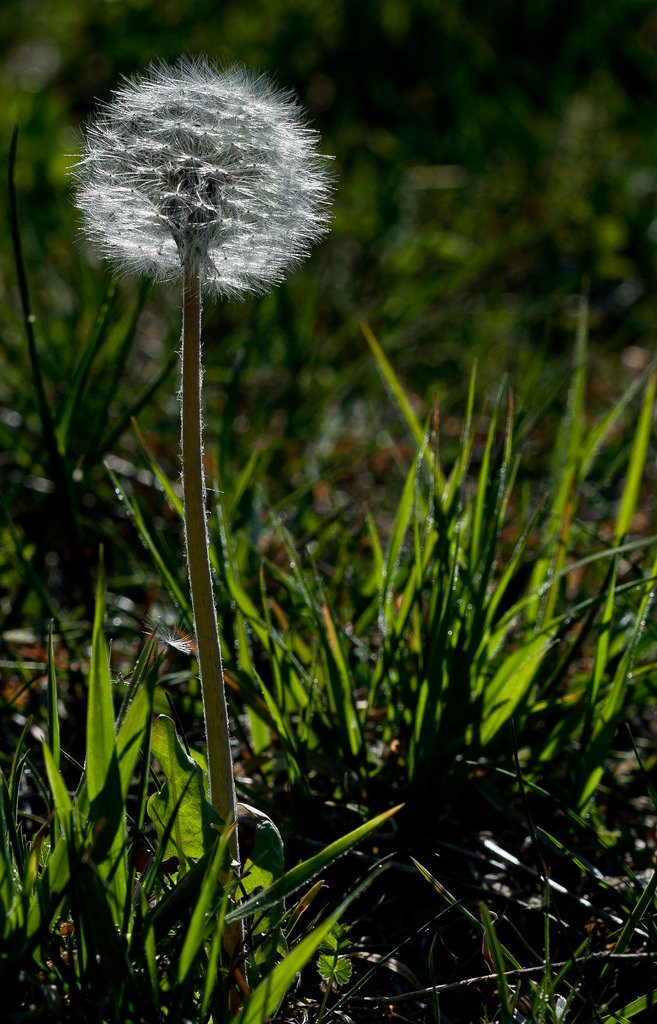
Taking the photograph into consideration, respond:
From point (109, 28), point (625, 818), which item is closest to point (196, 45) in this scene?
point (109, 28)

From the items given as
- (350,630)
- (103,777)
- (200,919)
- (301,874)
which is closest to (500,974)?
(301,874)

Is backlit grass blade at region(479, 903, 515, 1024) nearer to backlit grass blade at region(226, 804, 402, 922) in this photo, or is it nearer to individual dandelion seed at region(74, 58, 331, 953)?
backlit grass blade at region(226, 804, 402, 922)

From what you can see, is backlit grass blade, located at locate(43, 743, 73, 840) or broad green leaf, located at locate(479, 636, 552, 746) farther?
broad green leaf, located at locate(479, 636, 552, 746)

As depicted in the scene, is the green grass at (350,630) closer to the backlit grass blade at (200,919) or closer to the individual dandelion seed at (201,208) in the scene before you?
the backlit grass blade at (200,919)

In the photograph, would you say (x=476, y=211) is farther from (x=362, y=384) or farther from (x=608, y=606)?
(x=608, y=606)

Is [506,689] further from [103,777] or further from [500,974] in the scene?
[103,777]

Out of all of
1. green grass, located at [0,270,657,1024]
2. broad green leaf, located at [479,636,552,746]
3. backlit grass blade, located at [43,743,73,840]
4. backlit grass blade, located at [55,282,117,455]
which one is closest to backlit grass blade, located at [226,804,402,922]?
green grass, located at [0,270,657,1024]
